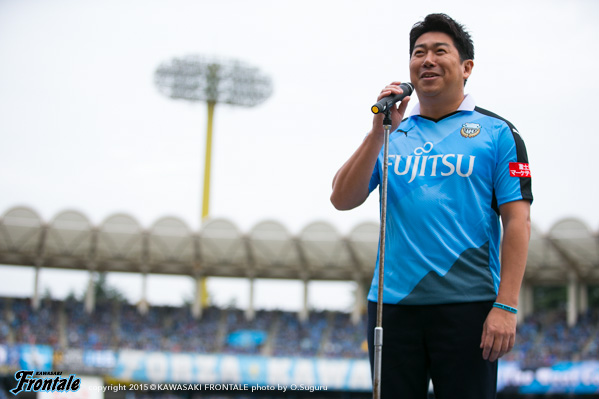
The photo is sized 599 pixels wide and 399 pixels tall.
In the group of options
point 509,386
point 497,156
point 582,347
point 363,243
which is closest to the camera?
point 497,156

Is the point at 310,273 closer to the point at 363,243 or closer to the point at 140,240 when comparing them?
the point at 363,243

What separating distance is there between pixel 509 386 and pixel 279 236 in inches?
445

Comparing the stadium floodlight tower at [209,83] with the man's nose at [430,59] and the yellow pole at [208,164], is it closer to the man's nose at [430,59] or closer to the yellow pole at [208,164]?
the yellow pole at [208,164]

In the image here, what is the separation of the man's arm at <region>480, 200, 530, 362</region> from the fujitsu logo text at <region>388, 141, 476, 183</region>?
0.23m

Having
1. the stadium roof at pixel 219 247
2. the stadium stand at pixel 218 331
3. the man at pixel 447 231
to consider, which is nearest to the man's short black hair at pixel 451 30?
the man at pixel 447 231

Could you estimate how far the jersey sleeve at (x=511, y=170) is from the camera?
2383 mm

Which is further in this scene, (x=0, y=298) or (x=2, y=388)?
(x=0, y=298)

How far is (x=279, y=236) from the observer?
93.8ft

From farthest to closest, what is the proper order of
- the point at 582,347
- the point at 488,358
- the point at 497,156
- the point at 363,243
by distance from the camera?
1. the point at 363,243
2. the point at 582,347
3. the point at 497,156
4. the point at 488,358

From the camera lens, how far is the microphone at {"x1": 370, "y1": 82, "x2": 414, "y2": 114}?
2.35 meters

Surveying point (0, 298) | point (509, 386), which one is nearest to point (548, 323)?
point (509, 386)

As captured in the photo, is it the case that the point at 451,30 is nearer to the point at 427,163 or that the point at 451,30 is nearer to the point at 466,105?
the point at 466,105

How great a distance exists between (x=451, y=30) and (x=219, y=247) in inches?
1074

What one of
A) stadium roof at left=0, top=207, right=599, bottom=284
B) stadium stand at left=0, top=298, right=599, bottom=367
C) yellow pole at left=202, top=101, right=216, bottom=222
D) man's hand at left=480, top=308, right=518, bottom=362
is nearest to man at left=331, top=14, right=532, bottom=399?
man's hand at left=480, top=308, right=518, bottom=362
